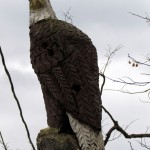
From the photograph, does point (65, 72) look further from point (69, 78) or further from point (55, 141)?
point (55, 141)

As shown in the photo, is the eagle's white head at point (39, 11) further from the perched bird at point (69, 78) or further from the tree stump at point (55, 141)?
the tree stump at point (55, 141)

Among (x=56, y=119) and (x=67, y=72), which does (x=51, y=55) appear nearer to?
(x=67, y=72)

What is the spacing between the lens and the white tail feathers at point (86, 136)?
2.41 m

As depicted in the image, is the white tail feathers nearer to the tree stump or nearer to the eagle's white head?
the tree stump

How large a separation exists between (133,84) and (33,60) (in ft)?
8.76

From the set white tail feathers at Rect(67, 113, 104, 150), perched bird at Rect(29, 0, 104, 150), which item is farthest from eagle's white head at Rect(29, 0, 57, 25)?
white tail feathers at Rect(67, 113, 104, 150)

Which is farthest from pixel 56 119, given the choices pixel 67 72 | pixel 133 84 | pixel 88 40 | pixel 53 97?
pixel 133 84

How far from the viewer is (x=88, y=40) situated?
260 centimetres

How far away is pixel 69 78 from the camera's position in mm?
2451

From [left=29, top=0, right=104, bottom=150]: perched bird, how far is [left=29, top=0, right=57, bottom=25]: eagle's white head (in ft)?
0.27

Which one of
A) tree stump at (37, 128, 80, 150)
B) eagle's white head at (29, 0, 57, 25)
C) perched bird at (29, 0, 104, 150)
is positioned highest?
eagle's white head at (29, 0, 57, 25)

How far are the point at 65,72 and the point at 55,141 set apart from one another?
43 centimetres

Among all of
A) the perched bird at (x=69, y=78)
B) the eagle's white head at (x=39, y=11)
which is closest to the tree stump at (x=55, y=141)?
the perched bird at (x=69, y=78)

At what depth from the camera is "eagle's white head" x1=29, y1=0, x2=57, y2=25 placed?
2.67 meters
